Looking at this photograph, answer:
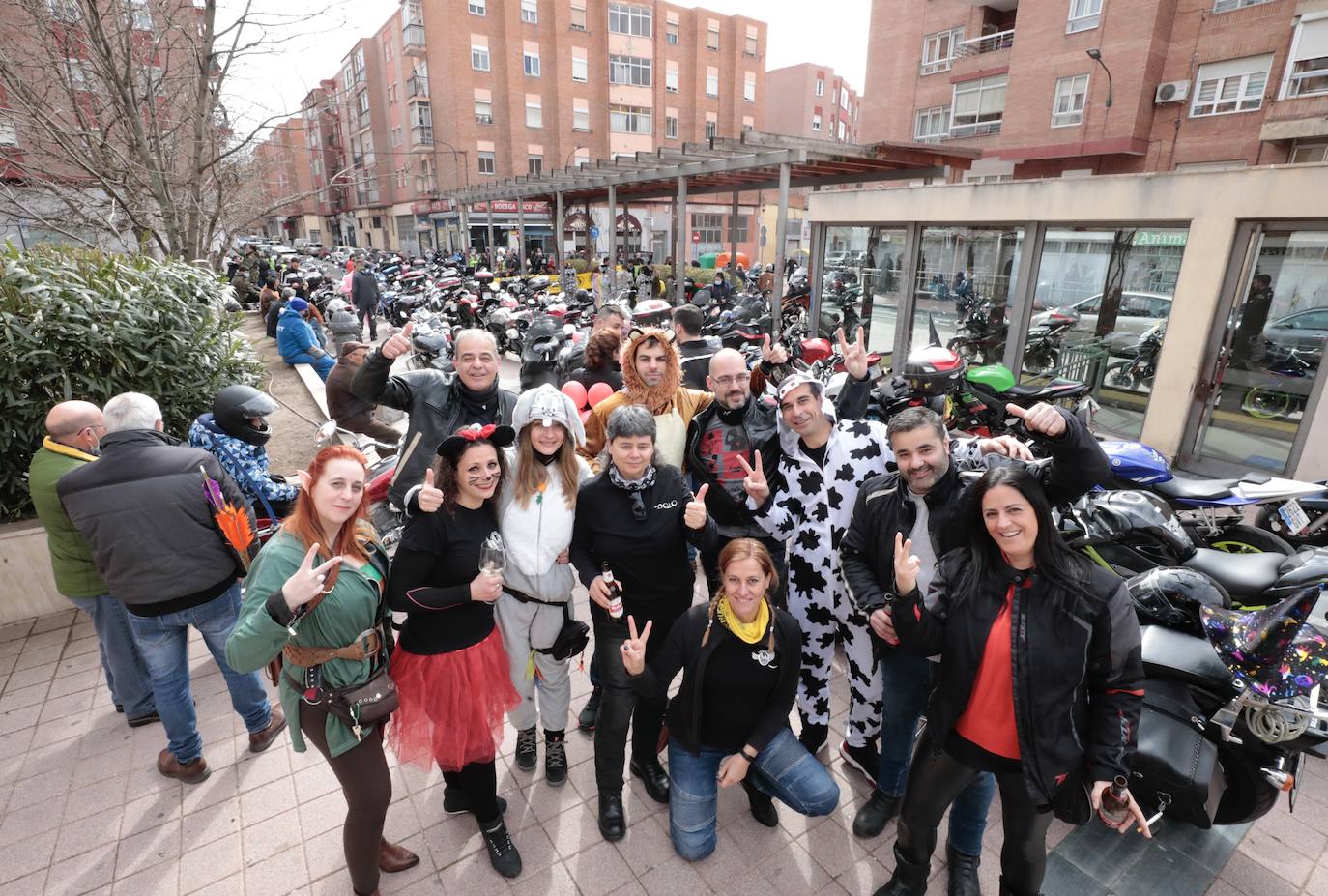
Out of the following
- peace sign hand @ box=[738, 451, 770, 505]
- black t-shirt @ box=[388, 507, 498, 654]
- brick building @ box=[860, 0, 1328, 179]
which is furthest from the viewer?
brick building @ box=[860, 0, 1328, 179]

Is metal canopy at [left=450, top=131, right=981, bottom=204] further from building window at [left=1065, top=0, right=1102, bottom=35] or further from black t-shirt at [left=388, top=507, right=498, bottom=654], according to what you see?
building window at [left=1065, top=0, right=1102, bottom=35]

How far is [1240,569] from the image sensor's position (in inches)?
123

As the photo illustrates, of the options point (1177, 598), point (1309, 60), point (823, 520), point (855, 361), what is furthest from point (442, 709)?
point (1309, 60)

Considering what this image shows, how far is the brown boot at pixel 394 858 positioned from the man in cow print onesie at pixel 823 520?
188cm

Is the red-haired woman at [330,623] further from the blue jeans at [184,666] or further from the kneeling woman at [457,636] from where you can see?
the blue jeans at [184,666]

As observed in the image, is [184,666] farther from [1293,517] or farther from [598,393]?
[1293,517]

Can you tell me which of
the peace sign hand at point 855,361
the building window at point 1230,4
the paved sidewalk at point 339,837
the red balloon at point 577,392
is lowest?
the paved sidewalk at point 339,837

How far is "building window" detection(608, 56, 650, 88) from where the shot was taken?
134 feet

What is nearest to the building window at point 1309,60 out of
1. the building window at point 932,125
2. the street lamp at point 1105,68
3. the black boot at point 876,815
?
the street lamp at point 1105,68

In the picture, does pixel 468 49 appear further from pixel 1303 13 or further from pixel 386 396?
pixel 386 396

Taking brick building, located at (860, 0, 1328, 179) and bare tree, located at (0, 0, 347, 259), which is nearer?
bare tree, located at (0, 0, 347, 259)

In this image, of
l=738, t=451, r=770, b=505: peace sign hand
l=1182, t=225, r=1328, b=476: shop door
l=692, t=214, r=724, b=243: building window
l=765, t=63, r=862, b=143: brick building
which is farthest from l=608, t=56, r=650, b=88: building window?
l=738, t=451, r=770, b=505: peace sign hand

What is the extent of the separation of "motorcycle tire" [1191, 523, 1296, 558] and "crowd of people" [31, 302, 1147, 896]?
220 cm

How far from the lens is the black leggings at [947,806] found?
2225 millimetres
